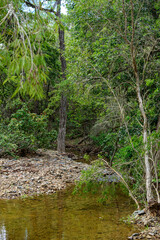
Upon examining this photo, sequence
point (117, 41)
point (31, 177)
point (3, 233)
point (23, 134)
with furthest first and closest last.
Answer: point (23, 134) → point (31, 177) → point (117, 41) → point (3, 233)

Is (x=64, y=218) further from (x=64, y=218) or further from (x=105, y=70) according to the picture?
(x=105, y=70)

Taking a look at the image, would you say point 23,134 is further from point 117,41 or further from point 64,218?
point 64,218

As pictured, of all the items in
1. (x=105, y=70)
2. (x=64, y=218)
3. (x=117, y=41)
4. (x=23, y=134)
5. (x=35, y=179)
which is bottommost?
(x=64, y=218)

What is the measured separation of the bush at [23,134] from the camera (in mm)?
10254

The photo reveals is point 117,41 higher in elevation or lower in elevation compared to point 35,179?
higher

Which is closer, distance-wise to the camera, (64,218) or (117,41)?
(64,218)

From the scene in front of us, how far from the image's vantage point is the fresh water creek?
4.02 metres

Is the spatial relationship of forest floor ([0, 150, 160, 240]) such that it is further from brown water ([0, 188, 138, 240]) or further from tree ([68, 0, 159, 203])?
tree ([68, 0, 159, 203])

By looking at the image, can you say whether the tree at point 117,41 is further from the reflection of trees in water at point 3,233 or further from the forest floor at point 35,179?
the reflection of trees in water at point 3,233

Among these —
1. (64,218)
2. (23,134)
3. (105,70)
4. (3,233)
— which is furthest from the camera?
(23,134)

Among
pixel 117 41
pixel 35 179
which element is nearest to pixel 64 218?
pixel 35 179

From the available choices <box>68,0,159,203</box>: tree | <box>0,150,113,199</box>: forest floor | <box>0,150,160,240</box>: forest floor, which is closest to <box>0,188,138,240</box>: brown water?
<box>0,150,160,240</box>: forest floor

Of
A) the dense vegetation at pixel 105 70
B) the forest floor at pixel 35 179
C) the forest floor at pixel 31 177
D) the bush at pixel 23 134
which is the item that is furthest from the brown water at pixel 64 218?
the bush at pixel 23 134

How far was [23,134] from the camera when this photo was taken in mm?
10875
